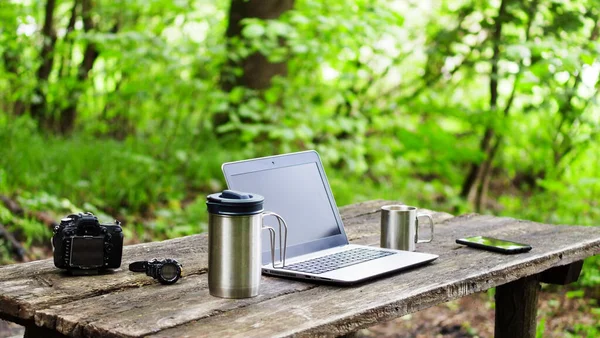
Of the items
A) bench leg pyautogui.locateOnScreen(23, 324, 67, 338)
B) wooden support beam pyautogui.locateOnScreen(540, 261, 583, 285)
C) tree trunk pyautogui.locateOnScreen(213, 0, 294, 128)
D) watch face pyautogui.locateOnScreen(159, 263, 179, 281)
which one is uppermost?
tree trunk pyautogui.locateOnScreen(213, 0, 294, 128)

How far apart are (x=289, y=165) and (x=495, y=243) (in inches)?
32.2

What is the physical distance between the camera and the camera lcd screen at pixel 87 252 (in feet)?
6.84

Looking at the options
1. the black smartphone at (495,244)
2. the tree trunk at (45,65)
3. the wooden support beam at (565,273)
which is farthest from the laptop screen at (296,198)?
the tree trunk at (45,65)

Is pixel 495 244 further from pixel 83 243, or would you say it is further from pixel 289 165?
pixel 83 243

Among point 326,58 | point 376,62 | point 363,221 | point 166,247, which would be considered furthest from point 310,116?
point 166,247

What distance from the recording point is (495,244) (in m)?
2.63

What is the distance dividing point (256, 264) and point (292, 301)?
0.14 meters

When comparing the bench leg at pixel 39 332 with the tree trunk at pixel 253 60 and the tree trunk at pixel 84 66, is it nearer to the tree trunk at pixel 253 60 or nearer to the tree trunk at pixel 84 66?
the tree trunk at pixel 253 60

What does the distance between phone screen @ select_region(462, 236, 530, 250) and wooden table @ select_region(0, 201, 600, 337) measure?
61 millimetres

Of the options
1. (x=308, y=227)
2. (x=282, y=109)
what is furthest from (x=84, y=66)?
(x=308, y=227)

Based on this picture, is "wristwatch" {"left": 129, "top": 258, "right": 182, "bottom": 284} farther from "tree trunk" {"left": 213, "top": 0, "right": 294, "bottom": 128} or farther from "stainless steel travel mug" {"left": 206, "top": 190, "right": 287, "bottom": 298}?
"tree trunk" {"left": 213, "top": 0, "right": 294, "bottom": 128}

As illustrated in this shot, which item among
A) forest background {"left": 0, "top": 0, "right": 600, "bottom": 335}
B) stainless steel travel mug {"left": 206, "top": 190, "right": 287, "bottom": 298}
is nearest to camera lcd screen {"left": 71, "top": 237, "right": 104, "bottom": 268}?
stainless steel travel mug {"left": 206, "top": 190, "right": 287, "bottom": 298}

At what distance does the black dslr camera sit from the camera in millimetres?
2078

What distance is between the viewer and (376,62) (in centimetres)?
730
